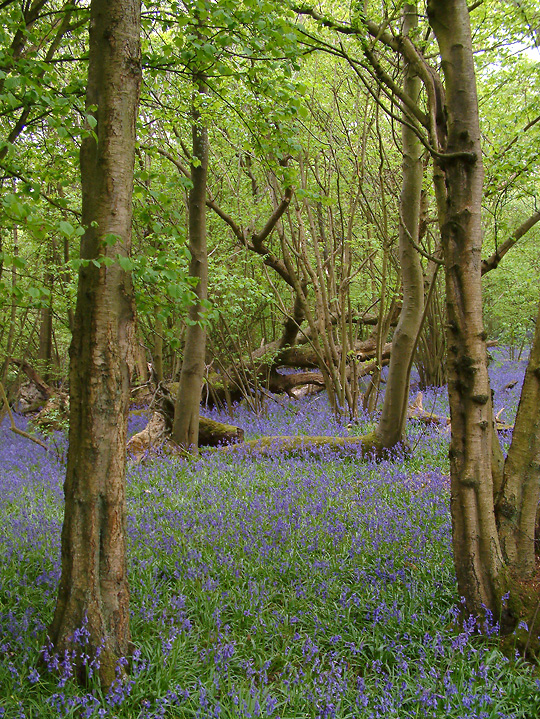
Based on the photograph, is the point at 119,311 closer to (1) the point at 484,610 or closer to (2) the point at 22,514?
(1) the point at 484,610

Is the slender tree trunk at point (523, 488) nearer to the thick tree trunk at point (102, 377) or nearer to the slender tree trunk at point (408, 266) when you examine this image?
the thick tree trunk at point (102, 377)

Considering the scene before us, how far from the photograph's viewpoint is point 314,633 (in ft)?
10.3

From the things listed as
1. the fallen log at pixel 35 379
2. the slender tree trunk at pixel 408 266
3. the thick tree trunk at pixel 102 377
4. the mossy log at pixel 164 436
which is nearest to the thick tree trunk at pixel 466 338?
the thick tree trunk at pixel 102 377

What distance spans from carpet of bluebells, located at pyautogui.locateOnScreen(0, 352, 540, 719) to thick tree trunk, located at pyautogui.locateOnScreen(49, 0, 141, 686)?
0.58 feet

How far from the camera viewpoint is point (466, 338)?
3236 mm

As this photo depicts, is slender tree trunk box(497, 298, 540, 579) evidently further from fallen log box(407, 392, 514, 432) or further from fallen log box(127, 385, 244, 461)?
fallen log box(127, 385, 244, 461)

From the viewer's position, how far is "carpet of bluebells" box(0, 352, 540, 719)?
2.60m

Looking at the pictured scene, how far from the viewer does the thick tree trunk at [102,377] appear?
105 inches

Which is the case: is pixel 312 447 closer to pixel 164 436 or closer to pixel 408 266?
pixel 164 436

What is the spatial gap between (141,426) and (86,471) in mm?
8966

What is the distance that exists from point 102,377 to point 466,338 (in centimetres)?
231

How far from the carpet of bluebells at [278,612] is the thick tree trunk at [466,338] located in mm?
355

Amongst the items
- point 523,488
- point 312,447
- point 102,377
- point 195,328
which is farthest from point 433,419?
point 102,377

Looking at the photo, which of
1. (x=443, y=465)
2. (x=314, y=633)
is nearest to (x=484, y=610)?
(x=314, y=633)
